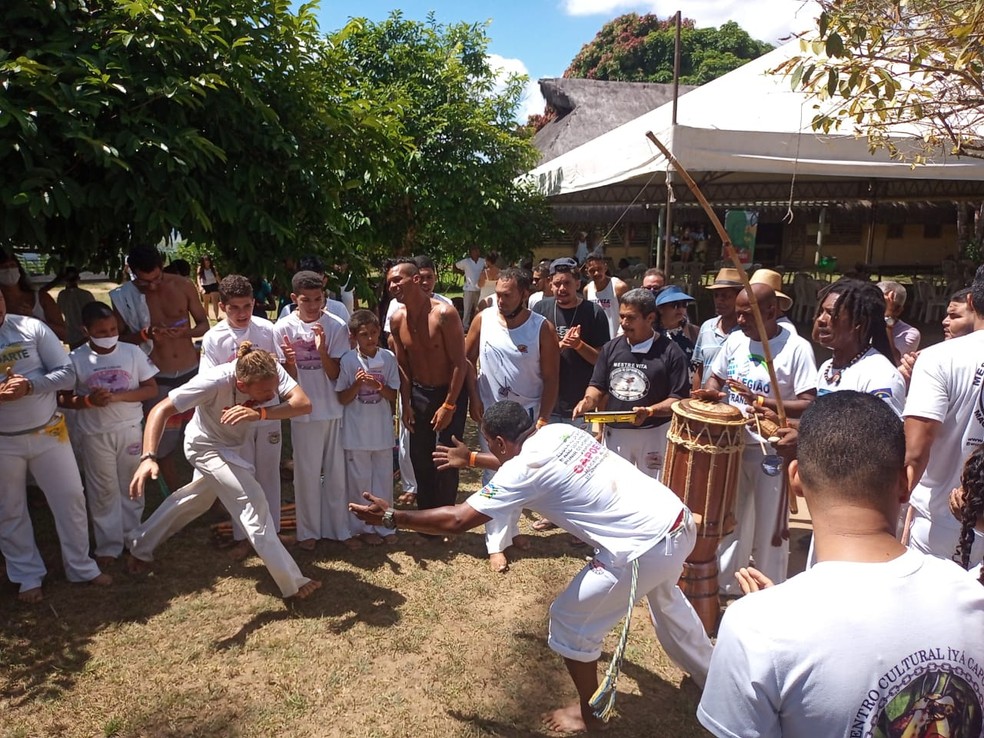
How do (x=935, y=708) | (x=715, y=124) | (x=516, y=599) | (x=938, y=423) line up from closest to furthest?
1. (x=935, y=708)
2. (x=938, y=423)
3. (x=516, y=599)
4. (x=715, y=124)

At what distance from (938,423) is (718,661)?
194 cm

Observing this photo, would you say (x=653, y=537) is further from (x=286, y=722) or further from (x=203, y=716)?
(x=203, y=716)

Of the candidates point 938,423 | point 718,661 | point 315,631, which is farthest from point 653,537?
point 315,631

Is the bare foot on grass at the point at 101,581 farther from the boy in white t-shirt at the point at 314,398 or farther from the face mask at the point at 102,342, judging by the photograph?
the face mask at the point at 102,342

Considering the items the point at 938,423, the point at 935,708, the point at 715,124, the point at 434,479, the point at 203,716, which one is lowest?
the point at 203,716

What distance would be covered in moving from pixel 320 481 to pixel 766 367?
318 cm

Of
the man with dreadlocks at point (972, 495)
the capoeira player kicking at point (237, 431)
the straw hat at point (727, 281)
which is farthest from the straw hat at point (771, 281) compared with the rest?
the capoeira player kicking at point (237, 431)

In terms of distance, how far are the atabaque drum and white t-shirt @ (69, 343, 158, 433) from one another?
3.53 m

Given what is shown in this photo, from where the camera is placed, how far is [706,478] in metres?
3.73

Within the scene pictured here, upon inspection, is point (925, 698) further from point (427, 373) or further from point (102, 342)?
point (102, 342)

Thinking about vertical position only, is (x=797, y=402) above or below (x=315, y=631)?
above

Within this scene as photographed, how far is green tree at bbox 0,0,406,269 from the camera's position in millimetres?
4707

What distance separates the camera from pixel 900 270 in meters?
22.6

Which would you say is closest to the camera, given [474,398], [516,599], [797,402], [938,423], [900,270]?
[938,423]
